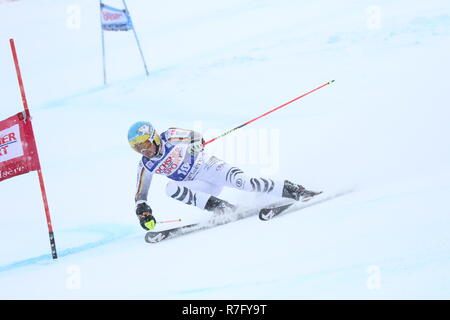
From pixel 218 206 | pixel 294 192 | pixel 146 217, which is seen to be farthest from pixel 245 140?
pixel 146 217

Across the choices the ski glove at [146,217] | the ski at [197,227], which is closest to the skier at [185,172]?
the ski glove at [146,217]

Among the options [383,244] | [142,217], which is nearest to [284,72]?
[142,217]

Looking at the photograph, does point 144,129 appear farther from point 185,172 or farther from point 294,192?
point 294,192

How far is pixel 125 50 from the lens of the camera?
5.14m

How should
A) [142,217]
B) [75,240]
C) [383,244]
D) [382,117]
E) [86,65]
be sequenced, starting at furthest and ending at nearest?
[86,65], [382,117], [75,240], [142,217], [383,244]

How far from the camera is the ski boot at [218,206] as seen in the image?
315cm

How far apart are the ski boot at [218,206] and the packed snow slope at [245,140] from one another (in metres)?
0.11

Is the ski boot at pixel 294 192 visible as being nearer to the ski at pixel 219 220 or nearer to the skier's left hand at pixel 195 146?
the ski at pixel 219 220

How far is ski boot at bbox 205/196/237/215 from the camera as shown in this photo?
3.15 m

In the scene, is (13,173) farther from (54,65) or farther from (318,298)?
(54,65)

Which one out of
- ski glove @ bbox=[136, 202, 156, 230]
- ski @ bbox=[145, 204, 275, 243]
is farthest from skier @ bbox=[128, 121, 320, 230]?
ski @ bbox=[145, 204, 275, 243]

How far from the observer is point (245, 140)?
13.3 ft

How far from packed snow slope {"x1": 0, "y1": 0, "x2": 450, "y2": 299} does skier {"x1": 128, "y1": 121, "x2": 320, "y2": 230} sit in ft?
0.55
